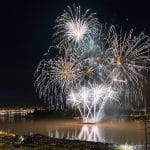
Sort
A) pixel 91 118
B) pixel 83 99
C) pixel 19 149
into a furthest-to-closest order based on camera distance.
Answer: pixel 91 118, pixel 83 99, pixel 19 149

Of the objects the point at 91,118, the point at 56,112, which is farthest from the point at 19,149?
the point at 56,112

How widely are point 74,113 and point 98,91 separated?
75.7 meters

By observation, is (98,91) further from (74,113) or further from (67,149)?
(74,113)

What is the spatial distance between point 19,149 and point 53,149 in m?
2.74

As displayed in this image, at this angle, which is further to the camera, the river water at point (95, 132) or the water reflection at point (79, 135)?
the water reflection at point (79, 135)

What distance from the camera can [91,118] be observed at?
90.2m

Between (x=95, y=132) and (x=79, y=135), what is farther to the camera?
(x=95, y=132)

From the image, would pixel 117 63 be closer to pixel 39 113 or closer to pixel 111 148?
pixel 111 148

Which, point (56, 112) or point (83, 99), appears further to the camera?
point (56, 112)

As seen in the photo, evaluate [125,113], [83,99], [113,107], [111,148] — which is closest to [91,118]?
[83,99]

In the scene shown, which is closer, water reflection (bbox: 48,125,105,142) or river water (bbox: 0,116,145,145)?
river water (bbox: 0,116,145,145)

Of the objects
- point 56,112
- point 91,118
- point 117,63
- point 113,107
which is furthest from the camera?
point 56,112

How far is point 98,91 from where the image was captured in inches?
2378

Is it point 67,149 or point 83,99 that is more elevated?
point 83,99
